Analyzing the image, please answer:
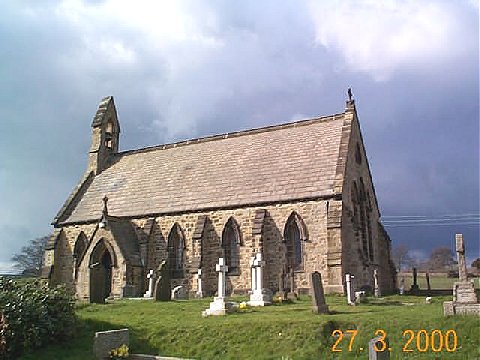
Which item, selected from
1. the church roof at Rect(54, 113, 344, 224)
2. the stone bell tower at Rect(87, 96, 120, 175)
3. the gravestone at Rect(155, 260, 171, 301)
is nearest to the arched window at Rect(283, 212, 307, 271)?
the church roof at Rect(54, 113, 344, 224)

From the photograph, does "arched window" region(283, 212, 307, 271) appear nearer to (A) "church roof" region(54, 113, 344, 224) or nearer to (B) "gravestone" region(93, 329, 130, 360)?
(A) "church roof" region(54, 113, 344, 224)

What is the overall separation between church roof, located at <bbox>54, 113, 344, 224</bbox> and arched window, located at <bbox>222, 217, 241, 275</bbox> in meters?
1.19

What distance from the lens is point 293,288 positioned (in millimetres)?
25375

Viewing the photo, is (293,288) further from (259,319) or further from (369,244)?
(259,319)

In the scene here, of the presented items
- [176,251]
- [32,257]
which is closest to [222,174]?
[176,251]

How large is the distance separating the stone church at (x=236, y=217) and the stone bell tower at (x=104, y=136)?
11.0 feet

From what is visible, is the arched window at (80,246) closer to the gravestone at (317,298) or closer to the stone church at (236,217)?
the stone church at (236,217)

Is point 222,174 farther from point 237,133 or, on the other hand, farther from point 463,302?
point 463,302

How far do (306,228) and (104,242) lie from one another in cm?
1236

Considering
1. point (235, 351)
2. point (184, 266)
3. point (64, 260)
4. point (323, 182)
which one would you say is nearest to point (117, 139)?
point (64, 260)

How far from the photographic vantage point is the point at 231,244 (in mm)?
28578

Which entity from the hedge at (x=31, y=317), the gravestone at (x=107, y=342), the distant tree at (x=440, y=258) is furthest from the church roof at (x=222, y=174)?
the distant tree at (x=440, y=258)

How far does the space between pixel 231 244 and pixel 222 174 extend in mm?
5147

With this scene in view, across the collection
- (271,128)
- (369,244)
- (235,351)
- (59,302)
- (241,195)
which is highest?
(271,128)
